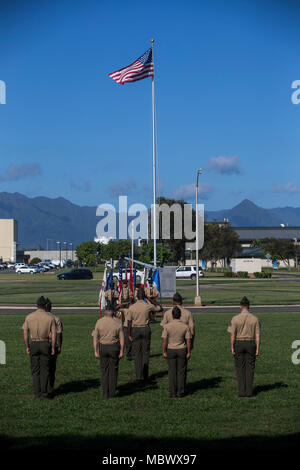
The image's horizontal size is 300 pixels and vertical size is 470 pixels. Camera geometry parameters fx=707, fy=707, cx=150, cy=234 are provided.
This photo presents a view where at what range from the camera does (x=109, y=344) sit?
44.2 ft

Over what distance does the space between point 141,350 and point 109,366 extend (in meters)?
2.24

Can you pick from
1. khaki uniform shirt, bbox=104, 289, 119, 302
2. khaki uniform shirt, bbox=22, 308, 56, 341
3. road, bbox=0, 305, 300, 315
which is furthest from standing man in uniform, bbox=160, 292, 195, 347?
road, bbox=0, 305, 300, 315

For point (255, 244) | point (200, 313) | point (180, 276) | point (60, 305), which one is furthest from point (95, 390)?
point (255, 244)

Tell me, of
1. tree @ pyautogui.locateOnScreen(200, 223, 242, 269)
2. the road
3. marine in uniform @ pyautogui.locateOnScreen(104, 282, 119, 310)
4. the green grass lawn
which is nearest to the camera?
the green grass lawn

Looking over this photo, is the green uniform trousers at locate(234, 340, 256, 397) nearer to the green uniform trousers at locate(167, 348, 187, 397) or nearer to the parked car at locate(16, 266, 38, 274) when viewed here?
the green uniform trousers at locate(167, 348, 187, 397)

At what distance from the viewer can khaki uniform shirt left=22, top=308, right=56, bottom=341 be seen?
536 inches

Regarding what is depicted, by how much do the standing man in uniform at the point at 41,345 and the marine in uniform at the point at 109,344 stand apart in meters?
0.87

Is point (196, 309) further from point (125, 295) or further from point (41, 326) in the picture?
point (41, 326)

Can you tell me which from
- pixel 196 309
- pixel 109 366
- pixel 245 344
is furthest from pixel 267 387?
pixel 196 309

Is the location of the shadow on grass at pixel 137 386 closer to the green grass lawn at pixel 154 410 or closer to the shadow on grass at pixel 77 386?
the green grass lawn at pixel 154 410

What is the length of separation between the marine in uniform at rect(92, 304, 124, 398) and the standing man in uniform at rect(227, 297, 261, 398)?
7.14 ft
